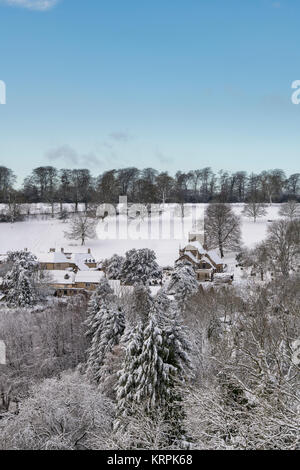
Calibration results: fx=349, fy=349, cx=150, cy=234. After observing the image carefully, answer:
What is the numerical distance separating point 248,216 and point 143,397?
1903 inches

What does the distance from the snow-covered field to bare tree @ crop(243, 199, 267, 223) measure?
1.84 m

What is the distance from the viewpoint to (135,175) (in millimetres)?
76562

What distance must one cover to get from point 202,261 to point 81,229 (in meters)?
18.7

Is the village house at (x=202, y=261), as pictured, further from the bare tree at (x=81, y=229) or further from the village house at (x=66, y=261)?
the bare tree at (x=81, y=229)

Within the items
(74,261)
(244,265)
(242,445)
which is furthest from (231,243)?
(242,445)

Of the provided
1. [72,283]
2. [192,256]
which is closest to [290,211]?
[192,256]

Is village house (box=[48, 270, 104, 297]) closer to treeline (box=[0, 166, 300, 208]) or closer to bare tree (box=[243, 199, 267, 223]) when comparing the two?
treeline (box=[0, 166, 300, 208])

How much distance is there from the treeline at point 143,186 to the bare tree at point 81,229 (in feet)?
23.4

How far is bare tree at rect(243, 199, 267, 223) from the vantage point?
57688 mm

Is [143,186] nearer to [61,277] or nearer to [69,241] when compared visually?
[69,241]
